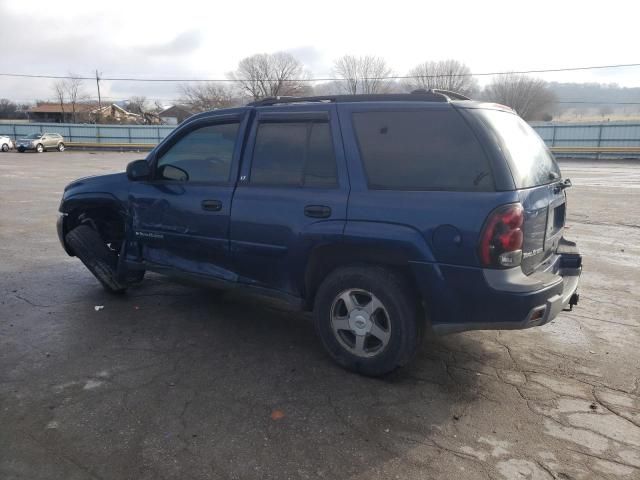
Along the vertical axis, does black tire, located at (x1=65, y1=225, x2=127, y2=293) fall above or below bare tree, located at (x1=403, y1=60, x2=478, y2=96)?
below

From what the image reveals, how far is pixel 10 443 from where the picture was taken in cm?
287

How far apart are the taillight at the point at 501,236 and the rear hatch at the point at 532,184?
98 mm

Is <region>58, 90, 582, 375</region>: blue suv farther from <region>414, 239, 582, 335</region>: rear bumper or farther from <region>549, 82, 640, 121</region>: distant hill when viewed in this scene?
<region>549, 82, 640, 121</region>: distant hill

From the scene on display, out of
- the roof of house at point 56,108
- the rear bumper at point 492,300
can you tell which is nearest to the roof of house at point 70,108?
the roof of house at point 56,108

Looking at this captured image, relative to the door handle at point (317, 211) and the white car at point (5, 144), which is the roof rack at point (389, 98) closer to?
the door handle at point (317, 211)

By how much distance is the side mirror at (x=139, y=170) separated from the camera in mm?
4707

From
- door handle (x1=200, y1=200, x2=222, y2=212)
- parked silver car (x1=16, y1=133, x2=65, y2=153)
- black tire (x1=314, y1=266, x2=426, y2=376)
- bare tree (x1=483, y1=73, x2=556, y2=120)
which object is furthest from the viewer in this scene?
bare tree (x1=483, y1=73, x2=556, y2=120)

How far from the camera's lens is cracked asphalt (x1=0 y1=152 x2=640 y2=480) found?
2.74 meters

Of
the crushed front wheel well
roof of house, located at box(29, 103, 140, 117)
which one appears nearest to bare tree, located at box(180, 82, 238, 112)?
roof of house, located at box(29, 103, 140, 117)

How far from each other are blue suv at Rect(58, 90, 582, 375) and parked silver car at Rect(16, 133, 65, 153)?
126ft

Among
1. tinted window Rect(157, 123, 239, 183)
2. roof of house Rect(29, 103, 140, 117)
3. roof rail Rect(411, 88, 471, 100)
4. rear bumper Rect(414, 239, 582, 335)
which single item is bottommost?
rear bumper Rect(414, 239, 582, 335)

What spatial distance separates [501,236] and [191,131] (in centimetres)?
288

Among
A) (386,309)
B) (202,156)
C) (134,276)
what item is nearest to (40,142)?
(134,276)

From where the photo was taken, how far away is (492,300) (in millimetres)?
3145
